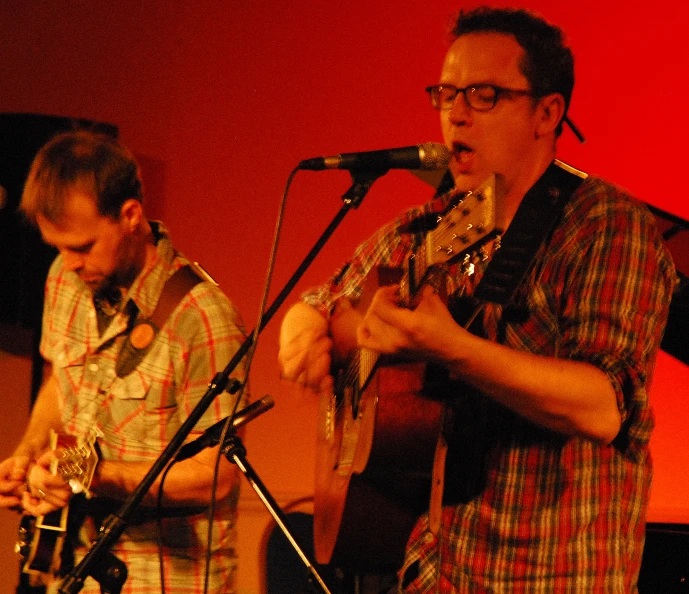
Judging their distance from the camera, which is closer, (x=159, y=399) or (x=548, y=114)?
(x=548, y=114)

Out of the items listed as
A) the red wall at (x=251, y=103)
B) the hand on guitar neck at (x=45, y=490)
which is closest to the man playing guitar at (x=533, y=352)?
the hand on guitar neck at (x=45, y=490)

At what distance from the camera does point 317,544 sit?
220 cm

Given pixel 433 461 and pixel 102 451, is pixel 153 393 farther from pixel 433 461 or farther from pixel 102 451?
pixel 433 461

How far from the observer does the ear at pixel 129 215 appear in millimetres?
2646

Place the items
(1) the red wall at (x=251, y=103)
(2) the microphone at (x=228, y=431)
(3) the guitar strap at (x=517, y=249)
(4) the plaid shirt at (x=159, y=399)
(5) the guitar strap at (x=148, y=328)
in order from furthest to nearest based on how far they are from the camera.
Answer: (1) the red wall at (x=251, y=103) < (5) the guitar strap at (x=148, y=328) < (4) the plaid shirt at (x=159, y=399) < (2) the microphone at (x=228, y=431) < (3) the guitar strap at (x=517, y=249)

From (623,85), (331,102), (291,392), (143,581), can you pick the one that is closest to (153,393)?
(143,581)

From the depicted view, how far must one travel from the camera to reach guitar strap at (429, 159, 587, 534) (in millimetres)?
1644

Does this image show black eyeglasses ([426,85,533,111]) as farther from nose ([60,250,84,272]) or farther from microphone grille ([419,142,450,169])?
nose ([60,250,84,272])

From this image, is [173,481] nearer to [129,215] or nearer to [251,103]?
[129,215]

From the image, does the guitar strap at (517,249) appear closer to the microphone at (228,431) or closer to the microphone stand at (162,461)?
the microphone stand at (162,461)

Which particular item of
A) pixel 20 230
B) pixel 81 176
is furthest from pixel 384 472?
pixel 20 230

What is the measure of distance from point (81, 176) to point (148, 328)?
51cm

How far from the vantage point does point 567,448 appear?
160 centimetres

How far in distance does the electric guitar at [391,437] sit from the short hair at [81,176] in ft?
3.17
